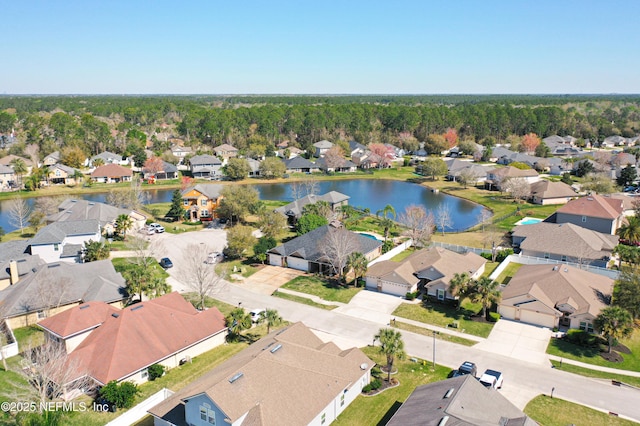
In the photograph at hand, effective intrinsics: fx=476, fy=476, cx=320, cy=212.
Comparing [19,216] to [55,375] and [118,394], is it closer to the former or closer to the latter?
[55,375]

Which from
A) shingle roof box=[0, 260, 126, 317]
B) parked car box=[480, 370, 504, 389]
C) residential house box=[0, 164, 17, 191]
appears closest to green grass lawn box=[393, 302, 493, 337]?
parked car box=[480, 370, 504, 389]

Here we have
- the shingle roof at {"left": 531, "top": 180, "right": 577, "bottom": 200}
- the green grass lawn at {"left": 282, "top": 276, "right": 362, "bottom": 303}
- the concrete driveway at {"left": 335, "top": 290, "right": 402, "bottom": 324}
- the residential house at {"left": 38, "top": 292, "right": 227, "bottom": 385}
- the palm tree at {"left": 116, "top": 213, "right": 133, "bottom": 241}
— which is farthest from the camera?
the shingle roof at {"left": 531, "top": 180, "right": 577, "bottom": 200}

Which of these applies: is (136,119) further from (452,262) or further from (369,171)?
(452,262)

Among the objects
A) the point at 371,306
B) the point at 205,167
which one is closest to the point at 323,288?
the point at 371,306

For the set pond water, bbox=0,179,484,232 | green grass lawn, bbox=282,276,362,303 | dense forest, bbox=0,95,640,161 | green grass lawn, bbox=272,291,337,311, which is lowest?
pond water, bbox=0,179,484,232

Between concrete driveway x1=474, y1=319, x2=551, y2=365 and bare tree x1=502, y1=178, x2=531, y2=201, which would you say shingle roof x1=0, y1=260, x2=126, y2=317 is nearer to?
concrete driveway x1=474, y1=319, x2=551, y2=365

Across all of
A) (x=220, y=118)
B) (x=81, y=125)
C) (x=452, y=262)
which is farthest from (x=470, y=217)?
(x=81, y=125)
